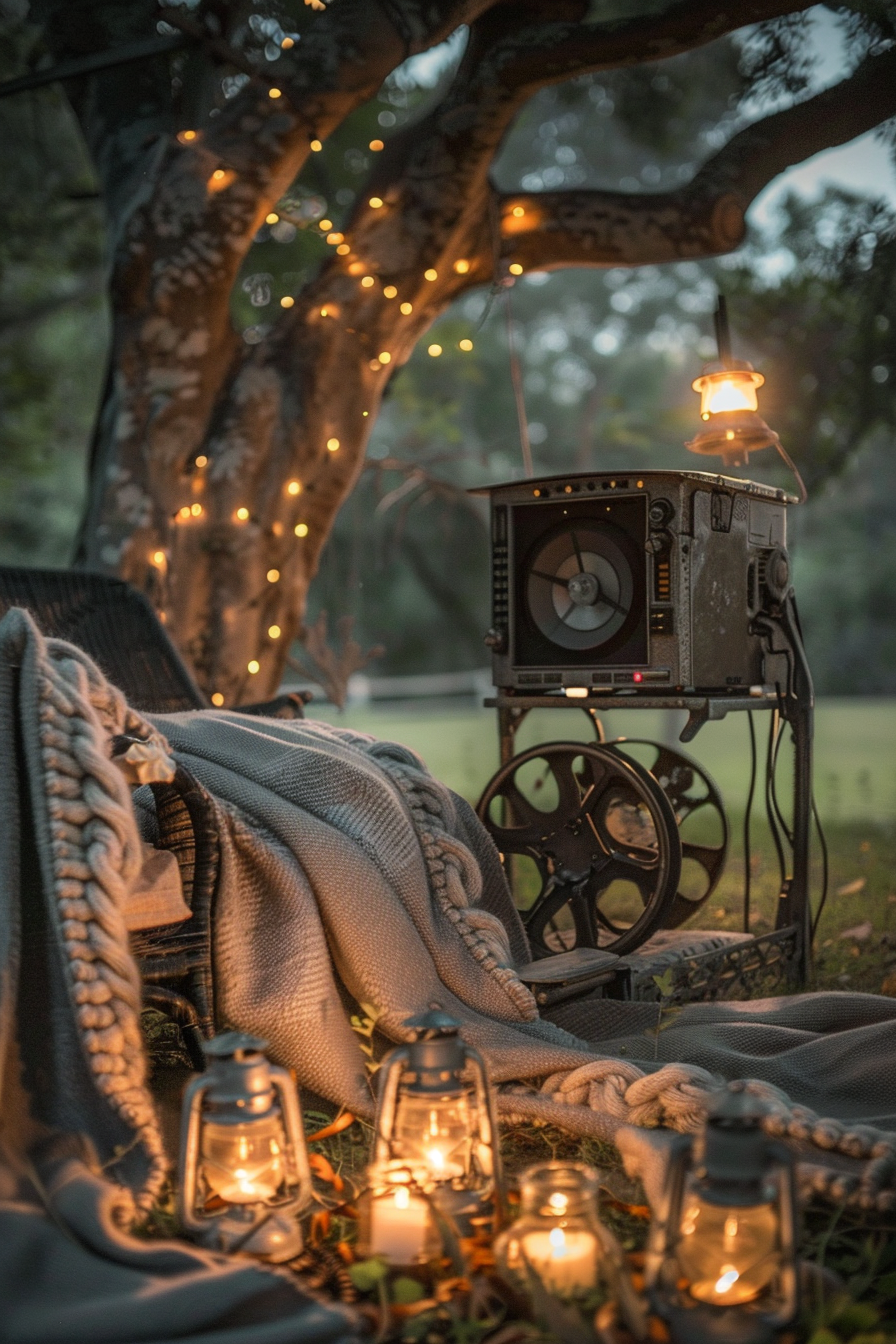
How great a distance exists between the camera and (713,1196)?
1.49 m

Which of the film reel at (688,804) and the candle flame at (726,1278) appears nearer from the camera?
the candle flame at (726,1278)

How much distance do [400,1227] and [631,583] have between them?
1943 mm

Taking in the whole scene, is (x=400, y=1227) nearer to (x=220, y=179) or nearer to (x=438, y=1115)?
(x=438, y=1115)

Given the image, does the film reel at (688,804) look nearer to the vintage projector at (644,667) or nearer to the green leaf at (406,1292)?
the vintage projector at (644,667)

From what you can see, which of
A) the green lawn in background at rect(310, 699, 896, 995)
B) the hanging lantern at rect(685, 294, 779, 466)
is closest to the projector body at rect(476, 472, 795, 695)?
the hanging lantern at rect(685, 294, 779, 466)

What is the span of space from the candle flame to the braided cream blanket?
18.4 inches

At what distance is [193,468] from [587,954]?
8.39ft

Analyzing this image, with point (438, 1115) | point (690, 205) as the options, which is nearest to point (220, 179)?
point (690, 205)

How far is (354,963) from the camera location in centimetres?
242

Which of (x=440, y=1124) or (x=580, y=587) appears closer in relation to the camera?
(x=440, y=1124)

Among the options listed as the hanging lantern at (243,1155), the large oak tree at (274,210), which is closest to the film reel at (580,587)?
the large oak tree at (274,210)

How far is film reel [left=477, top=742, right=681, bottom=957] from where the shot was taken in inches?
121

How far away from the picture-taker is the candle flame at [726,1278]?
150cm

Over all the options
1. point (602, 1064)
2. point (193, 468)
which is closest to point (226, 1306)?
point (602, 1064)
